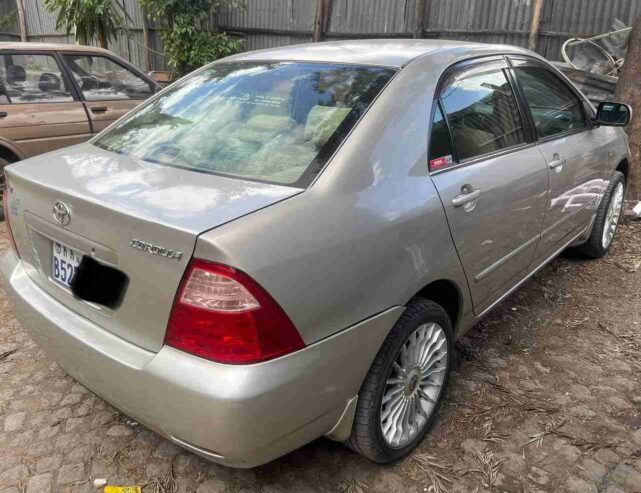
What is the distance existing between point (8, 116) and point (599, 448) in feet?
17.4

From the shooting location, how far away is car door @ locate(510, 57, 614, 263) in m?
3.12

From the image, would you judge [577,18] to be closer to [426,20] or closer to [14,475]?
[426,20]

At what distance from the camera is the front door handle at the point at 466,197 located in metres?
2.26

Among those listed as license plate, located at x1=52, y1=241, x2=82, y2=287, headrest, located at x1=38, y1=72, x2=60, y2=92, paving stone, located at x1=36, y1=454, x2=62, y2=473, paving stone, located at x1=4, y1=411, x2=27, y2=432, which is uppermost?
headrest, located at x1=38, y1=72, x2=60, y2=92

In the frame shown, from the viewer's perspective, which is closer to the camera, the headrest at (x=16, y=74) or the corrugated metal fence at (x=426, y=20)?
the headrest at (x=16, y=74)

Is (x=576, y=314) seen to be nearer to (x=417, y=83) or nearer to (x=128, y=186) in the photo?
(x=417, y=83)

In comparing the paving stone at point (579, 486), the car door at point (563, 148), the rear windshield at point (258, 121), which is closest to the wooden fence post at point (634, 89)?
the car door at point (563, 148)

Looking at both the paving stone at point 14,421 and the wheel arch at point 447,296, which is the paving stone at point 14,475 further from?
the wheel arch at point 447,296

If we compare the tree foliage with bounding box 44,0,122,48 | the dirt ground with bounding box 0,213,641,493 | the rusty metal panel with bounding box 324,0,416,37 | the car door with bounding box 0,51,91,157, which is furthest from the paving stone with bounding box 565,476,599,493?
the tree foliage with bounding box 44,0,122,48

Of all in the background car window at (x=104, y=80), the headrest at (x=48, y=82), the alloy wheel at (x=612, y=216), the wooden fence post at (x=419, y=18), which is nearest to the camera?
the alloy wheel at (x=612, y=216)

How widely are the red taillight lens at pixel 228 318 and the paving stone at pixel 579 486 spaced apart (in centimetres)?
139

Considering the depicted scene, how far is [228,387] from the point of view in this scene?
1.59 metres

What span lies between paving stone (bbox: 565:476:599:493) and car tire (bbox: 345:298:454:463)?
59cm

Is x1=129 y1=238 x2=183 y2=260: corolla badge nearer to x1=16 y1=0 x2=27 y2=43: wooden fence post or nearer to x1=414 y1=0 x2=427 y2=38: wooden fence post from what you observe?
x1=414 y1=0 x2=427 y2=38: wooden fence post
